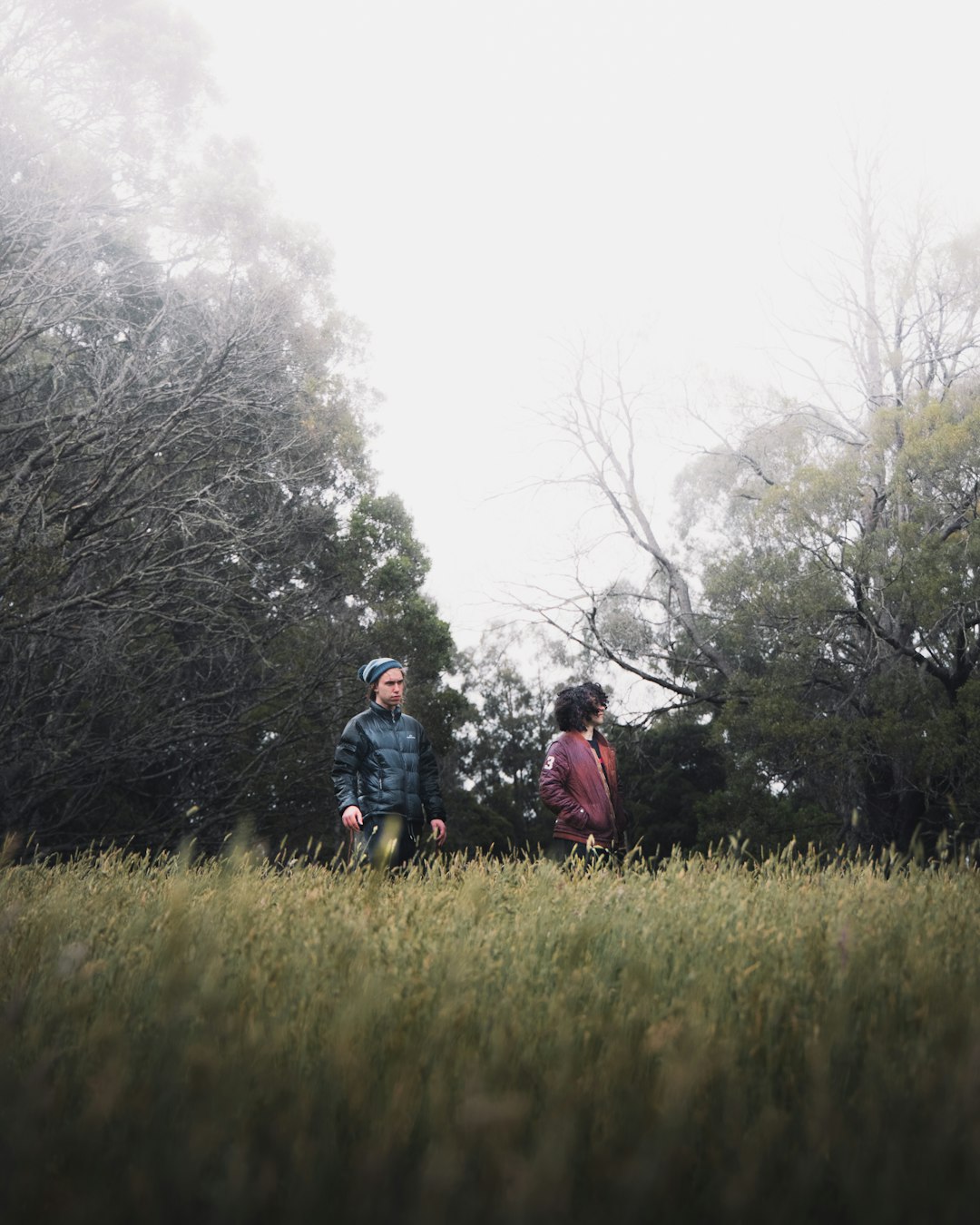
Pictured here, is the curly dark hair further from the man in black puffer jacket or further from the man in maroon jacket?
the man in black puffer jacket

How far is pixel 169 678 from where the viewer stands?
719 inches

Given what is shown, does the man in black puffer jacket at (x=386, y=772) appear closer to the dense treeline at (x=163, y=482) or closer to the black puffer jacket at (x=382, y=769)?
the black puffer jacket at (x=382, y=769)

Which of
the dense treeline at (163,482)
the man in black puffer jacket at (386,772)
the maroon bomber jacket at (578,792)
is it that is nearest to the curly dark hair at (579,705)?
the maroon bomber jacket at (578,792)

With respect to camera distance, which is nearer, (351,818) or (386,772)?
(351,818)

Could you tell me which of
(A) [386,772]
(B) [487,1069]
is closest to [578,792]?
(A) [386,772]

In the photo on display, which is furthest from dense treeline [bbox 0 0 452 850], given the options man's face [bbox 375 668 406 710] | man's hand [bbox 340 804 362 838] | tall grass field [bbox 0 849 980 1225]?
tall grass field [bbox 0 849 980 1225]

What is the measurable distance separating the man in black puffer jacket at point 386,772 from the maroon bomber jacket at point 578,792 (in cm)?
74

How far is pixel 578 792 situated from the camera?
6055 millimetres

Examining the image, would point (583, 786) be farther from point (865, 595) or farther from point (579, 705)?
point (865, 595)

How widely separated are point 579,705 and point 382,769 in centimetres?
134

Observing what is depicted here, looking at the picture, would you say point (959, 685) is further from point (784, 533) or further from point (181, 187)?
point (181, 187)

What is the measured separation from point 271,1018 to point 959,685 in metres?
15.0

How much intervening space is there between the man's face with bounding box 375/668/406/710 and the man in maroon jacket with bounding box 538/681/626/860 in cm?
100

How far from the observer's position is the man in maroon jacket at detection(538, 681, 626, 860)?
6.04 metres
